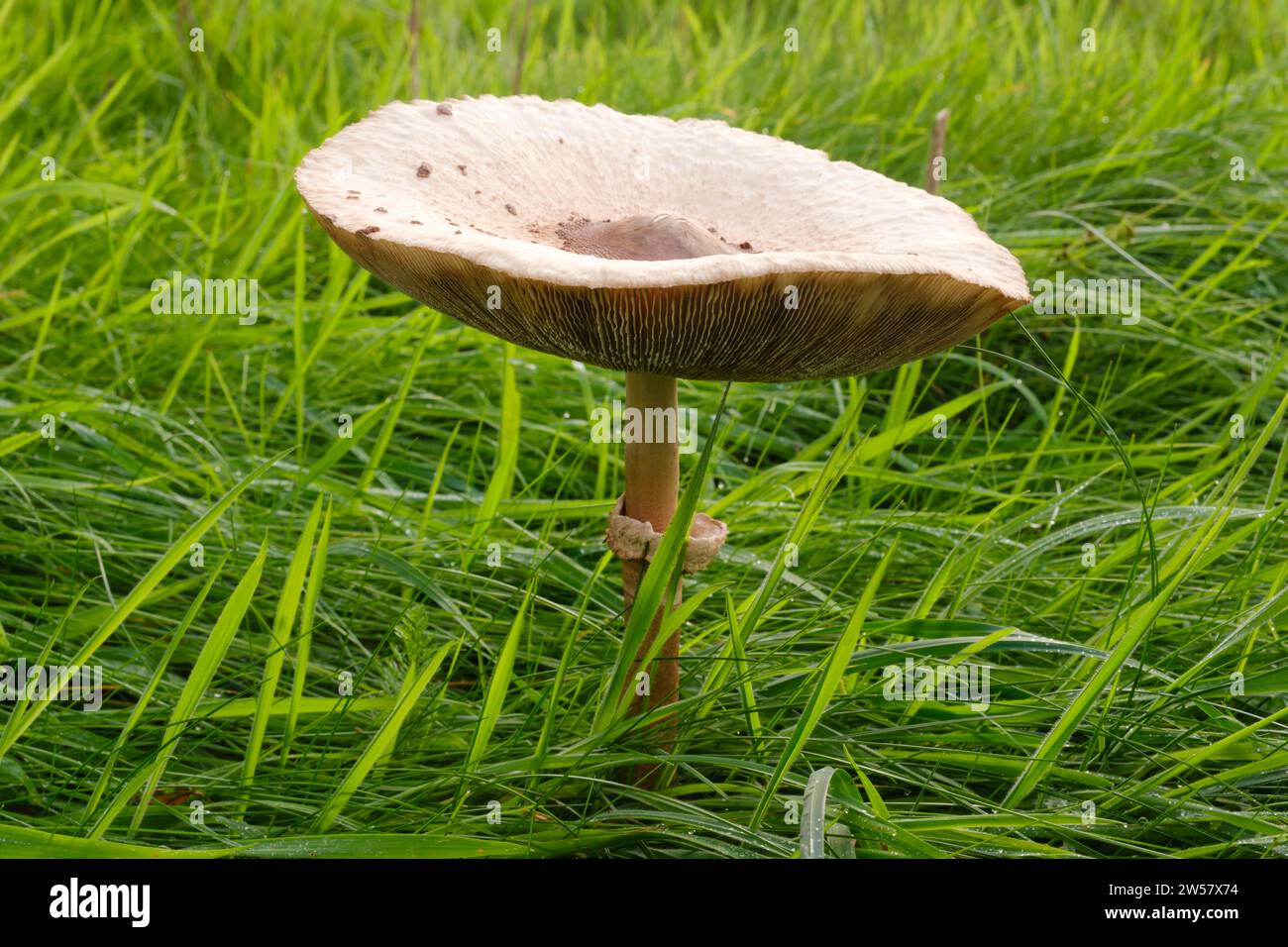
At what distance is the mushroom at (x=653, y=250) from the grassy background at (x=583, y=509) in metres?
0.36

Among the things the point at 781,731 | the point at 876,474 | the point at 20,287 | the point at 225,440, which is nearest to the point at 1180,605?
the point at 876,474

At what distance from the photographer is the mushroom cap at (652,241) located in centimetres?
184

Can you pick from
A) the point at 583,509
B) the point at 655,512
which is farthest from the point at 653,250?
the point at 583,509

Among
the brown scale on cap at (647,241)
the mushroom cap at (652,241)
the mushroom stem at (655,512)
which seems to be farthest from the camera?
the mushroom stem at (655,512)

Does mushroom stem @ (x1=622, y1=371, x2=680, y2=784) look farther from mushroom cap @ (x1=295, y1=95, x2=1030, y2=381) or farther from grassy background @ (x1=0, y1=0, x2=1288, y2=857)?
mushroom cap @ (x1=295, y1=95, x2=1030, y2=381)

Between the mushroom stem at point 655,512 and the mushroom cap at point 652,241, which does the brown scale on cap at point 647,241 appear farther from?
the mushroom stem at point 655,512

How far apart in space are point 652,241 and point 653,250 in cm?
3

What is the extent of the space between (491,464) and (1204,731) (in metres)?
2.07

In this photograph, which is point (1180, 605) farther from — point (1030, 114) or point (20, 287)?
point (20, 287)

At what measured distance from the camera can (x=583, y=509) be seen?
326 centimetres

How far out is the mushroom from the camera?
6.04 ft

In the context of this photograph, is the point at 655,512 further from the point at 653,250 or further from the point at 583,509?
the point at 583,509

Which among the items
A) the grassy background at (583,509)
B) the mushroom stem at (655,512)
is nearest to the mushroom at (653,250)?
the mushroom stem at (655,512)

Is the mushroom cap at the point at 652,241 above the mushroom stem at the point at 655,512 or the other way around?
above
